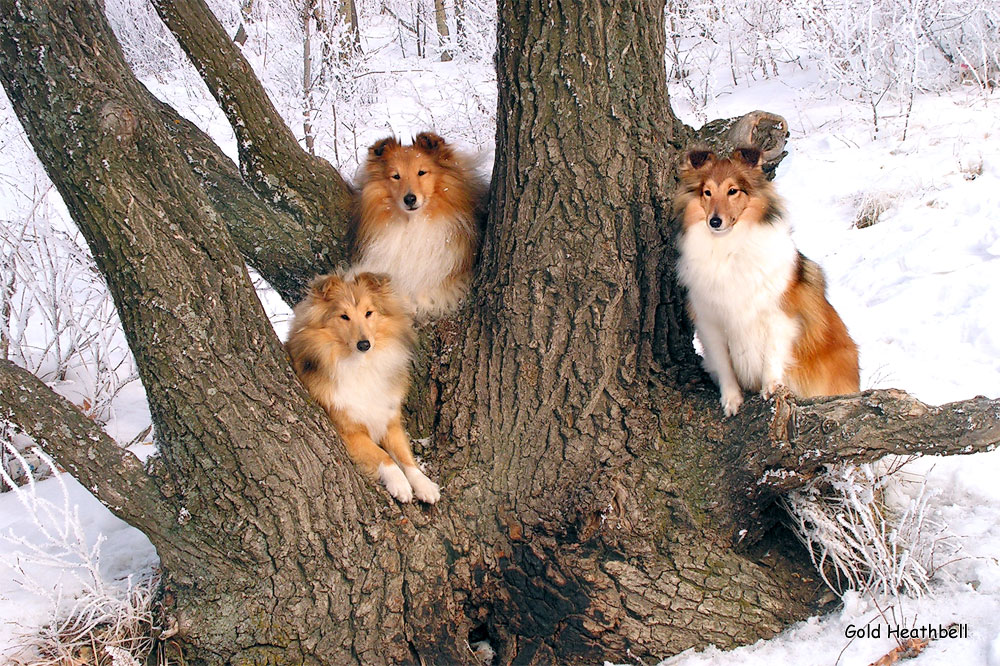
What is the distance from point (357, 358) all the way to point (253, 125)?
3.75 feet

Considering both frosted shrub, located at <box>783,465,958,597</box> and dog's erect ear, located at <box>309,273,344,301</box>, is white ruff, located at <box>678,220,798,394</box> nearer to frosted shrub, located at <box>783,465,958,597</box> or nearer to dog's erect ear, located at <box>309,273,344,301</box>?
frosted shrub, located at <box>783,465,958,597</box>

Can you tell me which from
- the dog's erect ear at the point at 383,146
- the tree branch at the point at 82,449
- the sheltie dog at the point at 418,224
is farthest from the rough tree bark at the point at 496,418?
the dog's erect ear at the point at 383,146

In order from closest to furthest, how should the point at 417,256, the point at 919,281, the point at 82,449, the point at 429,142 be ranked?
1. the point at 82,449
2. the point at 417,256
3. the point at 429,142
4. the point at 919,281

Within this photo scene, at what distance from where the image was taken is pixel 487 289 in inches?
126

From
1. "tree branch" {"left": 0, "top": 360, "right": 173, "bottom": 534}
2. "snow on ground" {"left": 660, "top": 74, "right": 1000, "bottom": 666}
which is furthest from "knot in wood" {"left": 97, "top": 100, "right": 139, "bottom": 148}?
"snow on ground" {"left": 660, "top": 74, "right": 1000, "bottom": 666}

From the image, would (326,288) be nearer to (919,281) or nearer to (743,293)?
(743,293)

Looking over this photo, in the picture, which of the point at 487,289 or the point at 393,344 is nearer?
the point at 487,289

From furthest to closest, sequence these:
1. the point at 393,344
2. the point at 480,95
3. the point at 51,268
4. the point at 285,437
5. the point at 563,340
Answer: the point at 480,95
the point at 51,268
the point at 393,344
the point at 563,340
the point at 285,437

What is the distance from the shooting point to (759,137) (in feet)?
10.7

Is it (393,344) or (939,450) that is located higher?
(393,344)

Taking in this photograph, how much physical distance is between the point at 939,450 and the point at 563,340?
1.38m

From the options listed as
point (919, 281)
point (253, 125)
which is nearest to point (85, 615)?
point (253, 125)

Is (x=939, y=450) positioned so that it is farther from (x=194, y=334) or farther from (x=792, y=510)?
(x=194, y=334)

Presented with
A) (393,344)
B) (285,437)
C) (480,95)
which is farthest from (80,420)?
(480,95)
